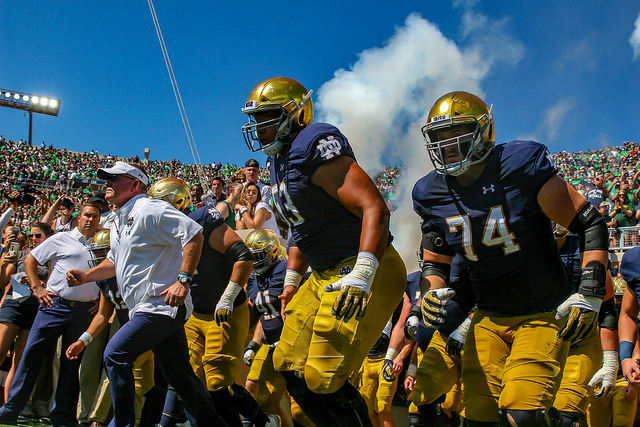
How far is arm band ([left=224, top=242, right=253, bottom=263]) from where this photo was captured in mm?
4953

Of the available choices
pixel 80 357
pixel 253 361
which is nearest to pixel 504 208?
pixel 253 361

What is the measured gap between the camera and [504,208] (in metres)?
3.18

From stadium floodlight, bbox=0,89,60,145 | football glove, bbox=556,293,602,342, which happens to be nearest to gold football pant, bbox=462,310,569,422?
football glove, bbox=556,293,602,342

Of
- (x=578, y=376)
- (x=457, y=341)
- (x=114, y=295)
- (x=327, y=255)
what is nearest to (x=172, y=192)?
(x=114, y=295)

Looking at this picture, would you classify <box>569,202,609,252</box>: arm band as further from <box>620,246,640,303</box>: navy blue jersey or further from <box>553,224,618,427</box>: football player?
A: <box>620,246,640,303</box>: navy blue jersey

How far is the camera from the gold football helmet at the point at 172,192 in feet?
18.1

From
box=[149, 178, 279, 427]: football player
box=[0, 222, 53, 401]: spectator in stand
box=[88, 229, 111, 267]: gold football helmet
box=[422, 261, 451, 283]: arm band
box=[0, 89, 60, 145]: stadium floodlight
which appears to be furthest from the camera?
box=[0, 89, 60, 145]: stadium floodlight

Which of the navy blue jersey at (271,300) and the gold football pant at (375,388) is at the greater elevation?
the navy blue jersey at (271,300)

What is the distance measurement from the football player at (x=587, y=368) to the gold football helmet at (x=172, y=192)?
322cm

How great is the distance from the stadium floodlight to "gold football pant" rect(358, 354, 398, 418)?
170 ft

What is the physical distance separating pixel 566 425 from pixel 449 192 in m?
1.85

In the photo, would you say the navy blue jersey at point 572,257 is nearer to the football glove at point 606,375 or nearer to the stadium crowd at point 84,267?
the football glove at point 606,375

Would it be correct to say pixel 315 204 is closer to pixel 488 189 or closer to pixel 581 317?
pixel 488 189

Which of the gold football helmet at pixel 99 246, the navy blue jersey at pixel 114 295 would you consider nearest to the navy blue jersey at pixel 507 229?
the navy blue jersey at pixel 114 295
